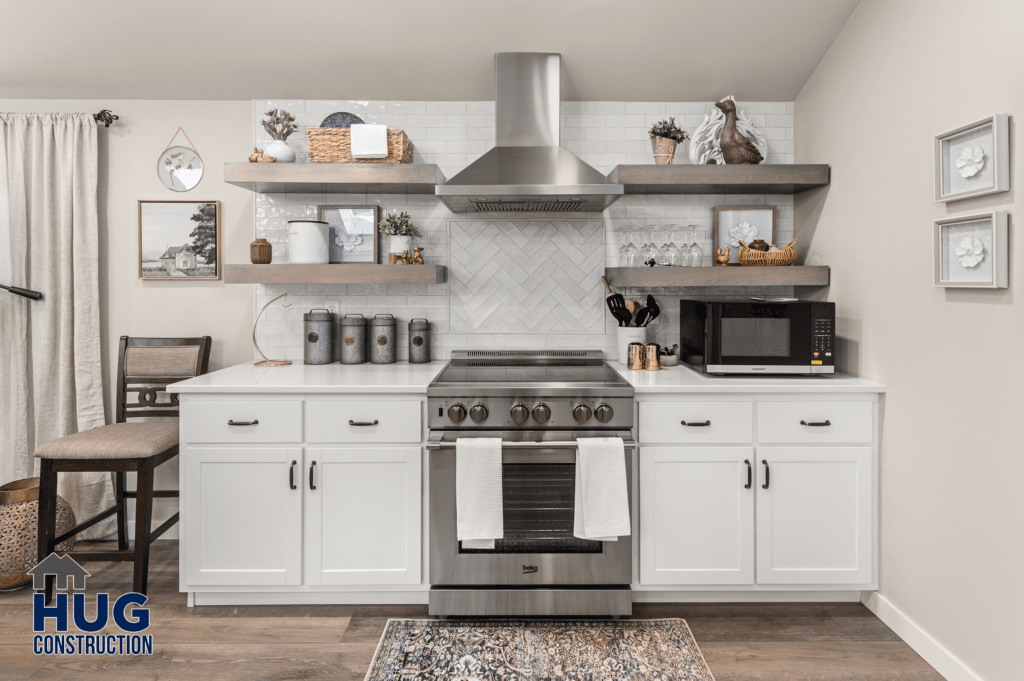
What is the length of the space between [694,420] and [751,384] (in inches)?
11.1

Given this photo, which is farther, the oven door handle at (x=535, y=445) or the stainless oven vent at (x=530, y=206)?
the stainless oven vent at (x=530, y=206)

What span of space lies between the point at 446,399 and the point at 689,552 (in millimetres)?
1202

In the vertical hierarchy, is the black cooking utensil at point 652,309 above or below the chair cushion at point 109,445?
above

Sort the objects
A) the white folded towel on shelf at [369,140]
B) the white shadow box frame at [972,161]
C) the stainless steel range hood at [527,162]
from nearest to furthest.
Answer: the white shadow box frame at [972,161], the stainless steel range hood at [527,162], the white folded towel on shelf at [369,140]

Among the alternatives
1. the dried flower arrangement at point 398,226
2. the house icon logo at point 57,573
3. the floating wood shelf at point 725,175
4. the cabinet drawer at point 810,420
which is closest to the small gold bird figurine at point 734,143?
the floating wood shelf at point 725,175

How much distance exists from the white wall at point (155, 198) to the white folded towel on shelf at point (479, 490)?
5.78 feet

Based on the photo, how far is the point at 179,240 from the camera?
3271 millimetres

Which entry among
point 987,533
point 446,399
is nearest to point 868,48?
point 987,533

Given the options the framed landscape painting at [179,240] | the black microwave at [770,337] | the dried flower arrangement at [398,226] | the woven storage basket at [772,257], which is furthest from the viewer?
the framed landscape painting at [179,240]

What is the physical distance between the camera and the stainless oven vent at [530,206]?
3006 mm

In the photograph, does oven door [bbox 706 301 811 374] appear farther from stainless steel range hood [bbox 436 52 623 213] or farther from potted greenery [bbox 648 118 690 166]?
potted greenery [bbox 648 118 690 166]

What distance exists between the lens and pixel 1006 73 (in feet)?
6.11

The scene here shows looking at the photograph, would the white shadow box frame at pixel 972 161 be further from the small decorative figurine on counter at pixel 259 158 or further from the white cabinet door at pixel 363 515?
the small decorative figurine on counter at pixel 259 158

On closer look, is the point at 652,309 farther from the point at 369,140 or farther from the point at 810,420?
the point at 369,140
